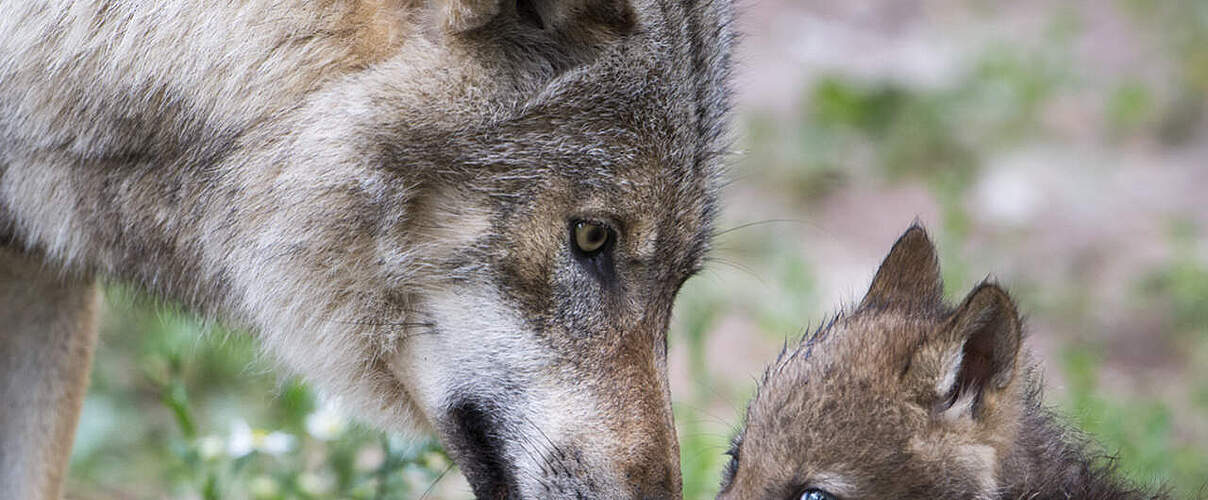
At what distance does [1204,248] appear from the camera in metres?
6.72

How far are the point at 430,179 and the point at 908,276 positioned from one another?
4.22ft

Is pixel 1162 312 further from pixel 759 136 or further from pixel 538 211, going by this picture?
pixel 538 211

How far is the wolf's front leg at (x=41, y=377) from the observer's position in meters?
3.91

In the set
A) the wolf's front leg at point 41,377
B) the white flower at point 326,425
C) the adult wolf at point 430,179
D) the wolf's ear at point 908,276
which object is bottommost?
the wolf's front leg at point 41,377

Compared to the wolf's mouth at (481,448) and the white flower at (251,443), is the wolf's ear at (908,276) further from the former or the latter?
the white flower at (251,443)

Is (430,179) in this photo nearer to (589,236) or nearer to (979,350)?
(589,236)

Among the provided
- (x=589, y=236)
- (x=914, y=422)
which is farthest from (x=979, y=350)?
(x=589, y=236)

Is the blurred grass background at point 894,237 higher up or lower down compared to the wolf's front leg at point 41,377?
higher up

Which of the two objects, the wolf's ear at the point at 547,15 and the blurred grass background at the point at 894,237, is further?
the blurred grass background at the point at 894,237

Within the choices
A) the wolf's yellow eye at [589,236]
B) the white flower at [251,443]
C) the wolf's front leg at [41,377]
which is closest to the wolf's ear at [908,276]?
the wolf's yellow eye at [589,236]

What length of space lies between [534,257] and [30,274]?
151cm

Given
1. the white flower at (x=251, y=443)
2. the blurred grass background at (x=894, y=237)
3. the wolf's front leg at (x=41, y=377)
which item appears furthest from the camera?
the blurred grass background at (x=894, y=237)

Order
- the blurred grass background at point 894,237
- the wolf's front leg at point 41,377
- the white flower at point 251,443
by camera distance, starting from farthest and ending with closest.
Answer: the blurred grass background at point 894,237, the wolf's front leg at point 41,377, the white flower at point 251,443

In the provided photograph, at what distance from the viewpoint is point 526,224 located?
317 cm
